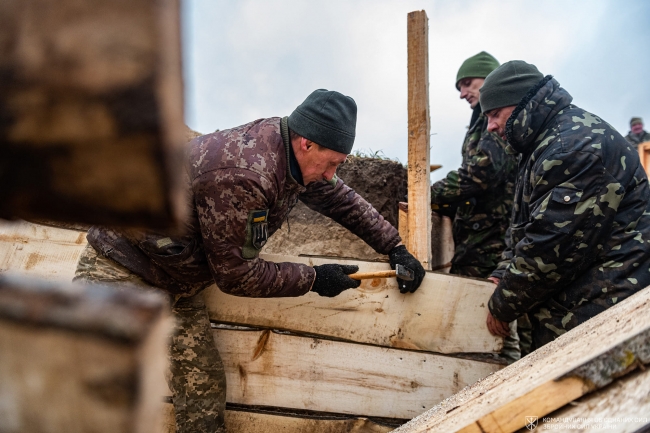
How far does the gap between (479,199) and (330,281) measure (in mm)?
2282

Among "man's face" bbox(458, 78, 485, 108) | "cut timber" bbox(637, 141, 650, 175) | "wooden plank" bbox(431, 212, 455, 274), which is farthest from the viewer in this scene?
"cut timber" bbox(637, 141, 650, 175)

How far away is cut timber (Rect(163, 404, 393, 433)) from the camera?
272cm

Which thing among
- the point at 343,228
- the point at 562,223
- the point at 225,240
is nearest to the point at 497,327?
the point at 562,223

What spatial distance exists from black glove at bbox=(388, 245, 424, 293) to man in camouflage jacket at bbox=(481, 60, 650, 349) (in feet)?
1.59

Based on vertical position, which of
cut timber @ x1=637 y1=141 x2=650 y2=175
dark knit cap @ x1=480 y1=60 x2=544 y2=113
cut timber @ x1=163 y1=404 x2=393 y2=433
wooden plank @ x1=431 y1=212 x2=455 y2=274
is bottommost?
cut timber @ x1=163 y1=404 x2=393 y2=433

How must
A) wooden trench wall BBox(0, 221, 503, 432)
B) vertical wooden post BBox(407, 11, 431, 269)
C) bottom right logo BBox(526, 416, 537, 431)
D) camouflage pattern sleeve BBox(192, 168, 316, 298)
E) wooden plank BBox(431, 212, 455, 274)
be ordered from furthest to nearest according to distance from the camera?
wooden plank BBox(431, 212, 455, 274) → vertical wooden post BBox(407, 11, 431, 269) → wooden trench wall BBox(0, 221, 503, 432) → camouflage pattern sleeve BBox(192, 168, 316, 298) → bottom right logo BBox(526, 416, 537, 431)

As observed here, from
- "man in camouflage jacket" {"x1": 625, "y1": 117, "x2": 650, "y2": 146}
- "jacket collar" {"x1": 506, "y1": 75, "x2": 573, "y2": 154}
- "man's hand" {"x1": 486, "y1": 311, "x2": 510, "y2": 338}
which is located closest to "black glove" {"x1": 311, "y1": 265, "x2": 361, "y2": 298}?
"man's hand" {"x1": 486, "y1": 311, "x2": 510, "y2": 338}

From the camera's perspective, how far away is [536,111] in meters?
2.74

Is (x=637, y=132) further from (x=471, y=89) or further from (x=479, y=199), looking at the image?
(x=479, y=199)

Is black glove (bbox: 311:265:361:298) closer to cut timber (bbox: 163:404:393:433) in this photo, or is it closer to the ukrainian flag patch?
the ukrainian flag patch

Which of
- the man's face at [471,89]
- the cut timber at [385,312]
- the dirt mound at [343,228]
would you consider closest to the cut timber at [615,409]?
the cut timber at [385,312]

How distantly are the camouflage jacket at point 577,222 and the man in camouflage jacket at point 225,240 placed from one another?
1.04 metres

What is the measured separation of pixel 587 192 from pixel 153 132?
101 inches

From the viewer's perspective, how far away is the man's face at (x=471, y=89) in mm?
4582
